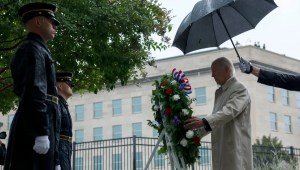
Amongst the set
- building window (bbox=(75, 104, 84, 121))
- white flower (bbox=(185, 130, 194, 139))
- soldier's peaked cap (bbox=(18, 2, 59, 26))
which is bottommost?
white flower (bbox=(185, 130, 194, 139))

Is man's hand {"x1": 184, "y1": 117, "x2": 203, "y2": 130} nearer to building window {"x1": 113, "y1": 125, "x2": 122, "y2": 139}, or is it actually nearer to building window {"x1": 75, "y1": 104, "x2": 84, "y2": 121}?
building window {"x1": 113, "y1": 125, "x2": 122, "y2": 139}

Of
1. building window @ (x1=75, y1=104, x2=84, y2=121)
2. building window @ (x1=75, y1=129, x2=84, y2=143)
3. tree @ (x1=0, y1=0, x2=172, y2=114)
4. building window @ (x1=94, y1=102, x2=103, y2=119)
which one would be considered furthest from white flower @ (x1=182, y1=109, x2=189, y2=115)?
building window @ (x1=75, y1=129, x2=84, y2=143)

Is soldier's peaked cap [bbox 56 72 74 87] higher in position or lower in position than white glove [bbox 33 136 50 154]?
higher

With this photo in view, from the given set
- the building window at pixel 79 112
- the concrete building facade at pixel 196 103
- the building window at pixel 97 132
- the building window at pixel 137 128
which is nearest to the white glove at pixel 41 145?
the concrete building facade at pixel 196 103

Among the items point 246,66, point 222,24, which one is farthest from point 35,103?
point 222,24

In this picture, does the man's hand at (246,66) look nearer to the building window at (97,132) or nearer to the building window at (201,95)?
the building window at (201,95)

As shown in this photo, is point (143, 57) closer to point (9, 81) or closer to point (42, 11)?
point (9, 81)

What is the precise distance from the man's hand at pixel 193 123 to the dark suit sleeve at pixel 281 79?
2.83ft

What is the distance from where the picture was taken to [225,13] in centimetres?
812

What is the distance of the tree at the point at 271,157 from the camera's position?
11248 millimetres

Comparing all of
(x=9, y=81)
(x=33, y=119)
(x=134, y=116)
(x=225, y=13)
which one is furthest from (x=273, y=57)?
(x=33, y=119)

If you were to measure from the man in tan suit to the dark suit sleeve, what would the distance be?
47 cm

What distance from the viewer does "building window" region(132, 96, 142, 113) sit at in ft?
196

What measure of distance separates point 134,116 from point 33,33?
54734 millimetres
